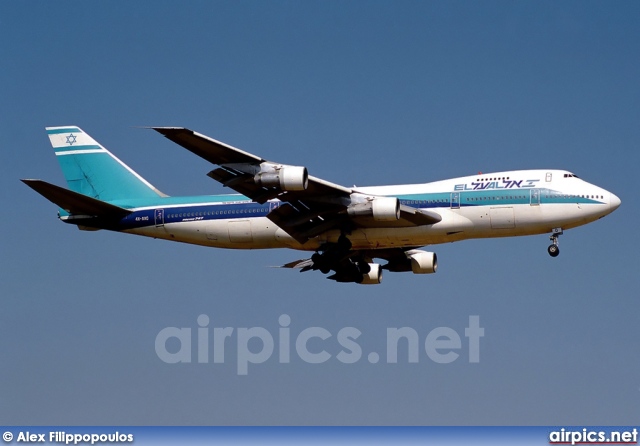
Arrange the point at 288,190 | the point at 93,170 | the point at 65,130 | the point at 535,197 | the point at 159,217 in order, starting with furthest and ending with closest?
the point at 65,130 < the point at 93,170 < the point at 159,217 < the point at 535,197 < the point at 288,190

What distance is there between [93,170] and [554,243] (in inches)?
910

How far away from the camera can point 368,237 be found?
51.8 metres

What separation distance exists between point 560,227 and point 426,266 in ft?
29.3

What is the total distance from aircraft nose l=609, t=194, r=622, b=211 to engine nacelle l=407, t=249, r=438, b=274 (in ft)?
34.2

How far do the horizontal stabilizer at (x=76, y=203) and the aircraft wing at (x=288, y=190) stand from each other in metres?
7.81

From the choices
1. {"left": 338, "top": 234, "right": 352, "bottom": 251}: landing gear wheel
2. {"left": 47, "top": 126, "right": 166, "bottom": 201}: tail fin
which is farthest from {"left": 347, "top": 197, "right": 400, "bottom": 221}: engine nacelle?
{"left": 47, "top": 126, "right": 166, "bottom": 201}: tail fin

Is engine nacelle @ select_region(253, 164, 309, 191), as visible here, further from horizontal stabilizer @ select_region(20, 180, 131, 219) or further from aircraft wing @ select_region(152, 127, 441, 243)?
horizontal stabilizer @ select_region(20, 180, 131, 219)

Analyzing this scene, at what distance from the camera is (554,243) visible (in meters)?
50.3

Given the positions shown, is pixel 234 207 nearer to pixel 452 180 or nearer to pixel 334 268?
pixel 334 268

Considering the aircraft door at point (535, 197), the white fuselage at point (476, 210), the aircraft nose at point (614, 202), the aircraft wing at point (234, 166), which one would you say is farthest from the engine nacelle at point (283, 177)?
the aircraft nose at point (614, 202)

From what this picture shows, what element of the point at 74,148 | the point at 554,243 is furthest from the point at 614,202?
the point at 74,148

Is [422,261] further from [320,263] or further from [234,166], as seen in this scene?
[234,166]

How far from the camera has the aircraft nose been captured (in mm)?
50062

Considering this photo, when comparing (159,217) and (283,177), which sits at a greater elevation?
(283,177)
